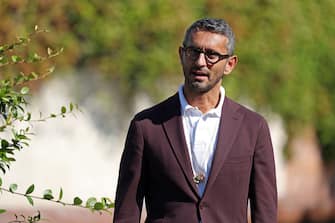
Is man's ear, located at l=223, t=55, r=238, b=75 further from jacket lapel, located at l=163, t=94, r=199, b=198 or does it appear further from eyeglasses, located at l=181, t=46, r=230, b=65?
jacket lapel, located at l=163, t=94, r=199, b=198

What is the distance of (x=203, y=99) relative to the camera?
4.20 m

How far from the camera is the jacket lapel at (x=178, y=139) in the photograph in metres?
4.13

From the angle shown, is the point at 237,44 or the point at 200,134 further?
the point at 237,44

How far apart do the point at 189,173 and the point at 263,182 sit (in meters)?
0.27

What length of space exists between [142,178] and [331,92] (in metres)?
6.87

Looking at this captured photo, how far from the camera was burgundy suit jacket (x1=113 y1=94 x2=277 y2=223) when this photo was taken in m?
4.13

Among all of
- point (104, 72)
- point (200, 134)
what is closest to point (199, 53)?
point (200, 134)

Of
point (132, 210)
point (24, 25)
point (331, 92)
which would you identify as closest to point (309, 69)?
point (331, 92)

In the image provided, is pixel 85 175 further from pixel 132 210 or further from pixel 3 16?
pixel 132 210

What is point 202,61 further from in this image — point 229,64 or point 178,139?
point 178,139

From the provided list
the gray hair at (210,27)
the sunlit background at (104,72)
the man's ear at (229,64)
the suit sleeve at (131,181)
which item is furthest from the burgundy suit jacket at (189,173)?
the sunlit background at (104,72)

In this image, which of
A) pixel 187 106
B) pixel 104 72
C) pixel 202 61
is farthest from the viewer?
pixel 104 72

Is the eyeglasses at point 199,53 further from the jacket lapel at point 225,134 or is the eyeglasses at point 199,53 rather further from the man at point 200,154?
the jacket lapel at point 225,134

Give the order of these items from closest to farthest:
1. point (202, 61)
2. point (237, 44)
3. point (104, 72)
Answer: point (202, 61) < point (104, 72) < point (237, 44)
